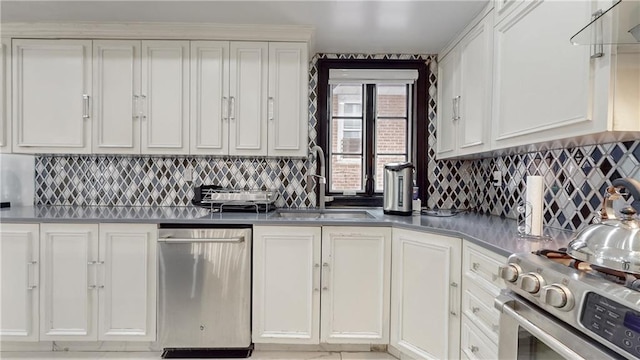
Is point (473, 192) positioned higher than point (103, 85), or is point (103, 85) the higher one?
point (103, 85)

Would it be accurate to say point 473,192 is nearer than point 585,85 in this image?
No

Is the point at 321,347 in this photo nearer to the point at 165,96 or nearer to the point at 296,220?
the point at 296,220

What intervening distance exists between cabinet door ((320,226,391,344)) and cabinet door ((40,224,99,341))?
143 cm

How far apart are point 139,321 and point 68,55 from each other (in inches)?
75.0

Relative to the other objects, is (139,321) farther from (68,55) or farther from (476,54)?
(476,54)

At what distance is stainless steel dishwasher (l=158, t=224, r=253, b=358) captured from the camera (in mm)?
2041

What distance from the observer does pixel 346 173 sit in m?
2.90

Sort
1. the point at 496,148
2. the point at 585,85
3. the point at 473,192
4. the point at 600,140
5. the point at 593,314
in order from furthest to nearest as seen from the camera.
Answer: the point at 473,192
the point at 496,148
the point at 600,140
the point at 585,85
the point at 593,314

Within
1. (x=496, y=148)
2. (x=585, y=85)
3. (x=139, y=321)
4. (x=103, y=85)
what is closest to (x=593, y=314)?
(x=585, y=85)

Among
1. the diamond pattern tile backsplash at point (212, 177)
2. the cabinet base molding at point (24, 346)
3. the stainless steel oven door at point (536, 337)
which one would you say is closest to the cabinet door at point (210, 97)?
the diamond pattern tile backsplash at point (212, 177)

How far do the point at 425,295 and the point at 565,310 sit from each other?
1.03 m

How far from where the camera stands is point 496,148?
1875 millimetres

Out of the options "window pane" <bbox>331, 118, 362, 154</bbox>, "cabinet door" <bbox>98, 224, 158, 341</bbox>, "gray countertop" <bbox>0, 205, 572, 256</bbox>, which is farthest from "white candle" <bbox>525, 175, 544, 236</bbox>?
"cabinet door" <bbox>98, 224, 158, 341</bbox>

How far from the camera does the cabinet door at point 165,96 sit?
7.88ft
